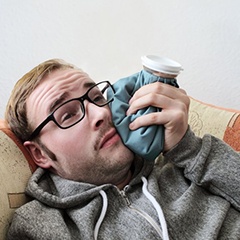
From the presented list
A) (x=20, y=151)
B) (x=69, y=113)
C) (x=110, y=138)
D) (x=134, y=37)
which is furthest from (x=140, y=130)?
(x=134, y=37)

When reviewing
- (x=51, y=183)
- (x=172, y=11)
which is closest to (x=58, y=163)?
(x=51, y=183)

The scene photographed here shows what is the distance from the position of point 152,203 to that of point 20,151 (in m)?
0.36

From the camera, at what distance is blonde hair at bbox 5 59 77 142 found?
42.0 inches

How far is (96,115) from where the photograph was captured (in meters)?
1.01

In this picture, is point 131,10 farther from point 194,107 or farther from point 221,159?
point 221,159

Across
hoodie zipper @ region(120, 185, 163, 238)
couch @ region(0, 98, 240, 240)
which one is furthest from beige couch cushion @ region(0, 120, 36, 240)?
hoodie zipper @ region(120, 185, 163, 238)

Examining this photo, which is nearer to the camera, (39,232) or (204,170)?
(39,232)

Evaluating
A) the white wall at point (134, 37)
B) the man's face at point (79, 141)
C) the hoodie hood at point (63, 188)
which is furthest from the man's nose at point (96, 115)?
the white wall at point (134, 37)

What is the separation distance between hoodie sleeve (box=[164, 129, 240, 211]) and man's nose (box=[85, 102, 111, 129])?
19cm

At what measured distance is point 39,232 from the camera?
2.77 feet

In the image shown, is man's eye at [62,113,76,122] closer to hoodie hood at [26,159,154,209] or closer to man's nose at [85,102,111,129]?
man's nose at [85,102,111,129]

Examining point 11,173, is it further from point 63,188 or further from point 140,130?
point 140,130

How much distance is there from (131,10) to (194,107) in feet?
1.83

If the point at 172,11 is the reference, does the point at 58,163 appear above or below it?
below
